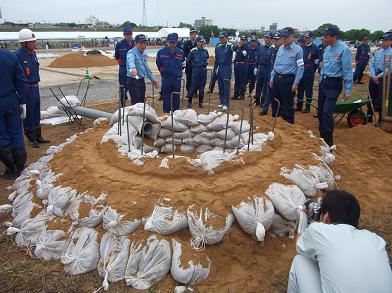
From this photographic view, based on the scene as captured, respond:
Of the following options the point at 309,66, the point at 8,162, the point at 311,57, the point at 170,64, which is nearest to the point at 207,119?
the point at 170,64

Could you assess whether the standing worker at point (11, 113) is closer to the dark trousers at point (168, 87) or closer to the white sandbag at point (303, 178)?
the dark trousers at point (168, 87)

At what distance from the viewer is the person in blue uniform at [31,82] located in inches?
209

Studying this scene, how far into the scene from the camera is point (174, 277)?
2730 millimetres

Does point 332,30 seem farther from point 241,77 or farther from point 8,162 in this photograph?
point 8,162

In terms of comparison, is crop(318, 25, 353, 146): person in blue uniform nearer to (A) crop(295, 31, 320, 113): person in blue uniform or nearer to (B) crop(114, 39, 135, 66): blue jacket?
(A) crop(295, 31, 320, 113): person in blue uniform

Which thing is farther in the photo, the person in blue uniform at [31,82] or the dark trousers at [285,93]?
the dark trousers at [285,93]

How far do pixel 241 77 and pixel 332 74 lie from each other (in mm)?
4558

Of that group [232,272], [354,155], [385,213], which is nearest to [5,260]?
[232,272]

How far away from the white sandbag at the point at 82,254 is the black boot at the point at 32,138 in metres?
3.24

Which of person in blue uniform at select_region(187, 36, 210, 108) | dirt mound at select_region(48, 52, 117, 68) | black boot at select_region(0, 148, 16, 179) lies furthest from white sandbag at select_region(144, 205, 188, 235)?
dirt mound at select_region(48, 52, 117, 68)

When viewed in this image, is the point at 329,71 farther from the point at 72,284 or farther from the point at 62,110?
the point at 62,110

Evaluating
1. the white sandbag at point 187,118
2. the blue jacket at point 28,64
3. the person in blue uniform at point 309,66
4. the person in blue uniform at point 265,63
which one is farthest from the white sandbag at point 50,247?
the person in blue uniform at point 309,66

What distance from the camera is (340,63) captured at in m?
5.09

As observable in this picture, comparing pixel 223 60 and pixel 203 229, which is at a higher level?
pixel 223 60
